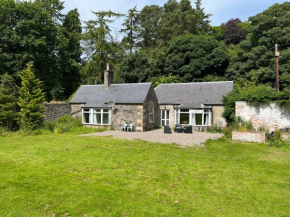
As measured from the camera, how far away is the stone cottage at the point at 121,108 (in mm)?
17702

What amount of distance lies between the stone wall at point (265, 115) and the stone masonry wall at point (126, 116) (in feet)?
23.9

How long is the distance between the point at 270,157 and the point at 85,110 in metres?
14.9

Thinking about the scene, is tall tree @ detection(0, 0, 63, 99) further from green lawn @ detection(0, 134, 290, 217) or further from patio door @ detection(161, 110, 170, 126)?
green lawn @ detection(0, 134, 290, 217)

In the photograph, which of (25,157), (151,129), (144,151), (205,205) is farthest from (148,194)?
(151,129)

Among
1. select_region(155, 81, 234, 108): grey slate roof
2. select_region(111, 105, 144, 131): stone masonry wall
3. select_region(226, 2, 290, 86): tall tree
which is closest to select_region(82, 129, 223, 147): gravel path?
select_region(111, 105, 144, 131): stone masonry wall

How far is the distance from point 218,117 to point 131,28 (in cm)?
2671

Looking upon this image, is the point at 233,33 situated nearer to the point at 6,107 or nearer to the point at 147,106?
the point at 147,106

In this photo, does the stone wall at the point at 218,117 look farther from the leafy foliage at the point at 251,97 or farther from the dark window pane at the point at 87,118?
the dark window pane at the point at 87,118

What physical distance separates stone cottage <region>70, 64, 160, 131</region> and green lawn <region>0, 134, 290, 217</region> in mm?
7704

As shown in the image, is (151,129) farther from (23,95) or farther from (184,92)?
(23,95)

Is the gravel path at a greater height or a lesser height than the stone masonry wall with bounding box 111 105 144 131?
lesser

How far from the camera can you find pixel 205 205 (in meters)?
4.71

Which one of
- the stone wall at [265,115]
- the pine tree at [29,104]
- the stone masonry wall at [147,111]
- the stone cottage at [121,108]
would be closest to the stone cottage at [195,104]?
the stone masonry wall at [147,111]

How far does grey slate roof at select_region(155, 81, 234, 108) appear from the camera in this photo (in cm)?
1916
